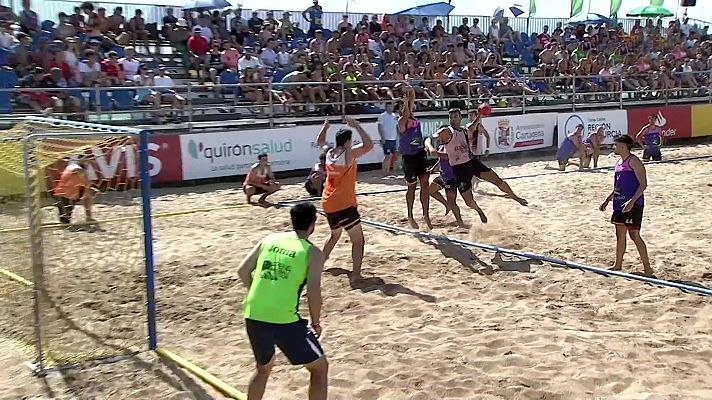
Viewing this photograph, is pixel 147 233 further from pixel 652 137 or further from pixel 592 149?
pixel 652 137

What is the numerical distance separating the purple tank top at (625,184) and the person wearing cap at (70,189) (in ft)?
18.1

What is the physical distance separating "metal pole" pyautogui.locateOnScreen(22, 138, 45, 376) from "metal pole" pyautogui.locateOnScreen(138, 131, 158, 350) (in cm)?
74

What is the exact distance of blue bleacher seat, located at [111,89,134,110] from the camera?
1493 centimetres

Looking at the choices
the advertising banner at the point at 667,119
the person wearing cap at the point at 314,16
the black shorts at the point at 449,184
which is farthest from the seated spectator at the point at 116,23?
the advertising banner at the point at 667,119

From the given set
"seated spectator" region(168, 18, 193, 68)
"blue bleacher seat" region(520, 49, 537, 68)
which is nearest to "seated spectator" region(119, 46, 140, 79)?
"seated spectator" region(168, 18, 193, 68)

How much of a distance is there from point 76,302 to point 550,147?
632 inches

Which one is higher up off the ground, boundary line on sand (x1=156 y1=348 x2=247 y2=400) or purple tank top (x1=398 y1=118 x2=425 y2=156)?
purple tank top (x1=398 y1=118 x2=425 y2=156)

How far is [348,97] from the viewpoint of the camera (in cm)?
1825

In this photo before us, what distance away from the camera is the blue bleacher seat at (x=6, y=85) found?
13520mm

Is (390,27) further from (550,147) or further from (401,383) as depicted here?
(401,383)

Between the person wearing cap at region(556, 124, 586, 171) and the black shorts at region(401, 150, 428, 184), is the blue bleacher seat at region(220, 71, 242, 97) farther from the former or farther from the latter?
the black shorts at region(401, 150, 428, 184)

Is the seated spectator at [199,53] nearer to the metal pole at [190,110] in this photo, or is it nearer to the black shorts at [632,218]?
the metal pole at [190,110]

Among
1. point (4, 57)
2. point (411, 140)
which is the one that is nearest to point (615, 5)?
point (4, 57)

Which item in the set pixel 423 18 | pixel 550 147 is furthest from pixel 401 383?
pixel 423 18
